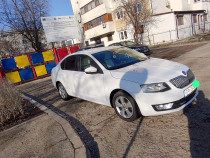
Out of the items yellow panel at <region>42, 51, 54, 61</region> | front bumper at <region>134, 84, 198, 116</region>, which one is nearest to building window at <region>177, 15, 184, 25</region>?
yellow panel at <region>42, 51, 54, 61</region>

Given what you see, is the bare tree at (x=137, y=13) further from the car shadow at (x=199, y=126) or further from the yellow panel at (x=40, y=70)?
the car shadow at (x=199, y=126)

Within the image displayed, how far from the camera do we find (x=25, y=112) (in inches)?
191

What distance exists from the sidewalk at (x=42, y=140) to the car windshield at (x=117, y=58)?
1.72 metres

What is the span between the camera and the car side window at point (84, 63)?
12.6 feet

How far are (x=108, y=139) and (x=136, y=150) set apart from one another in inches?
24.1

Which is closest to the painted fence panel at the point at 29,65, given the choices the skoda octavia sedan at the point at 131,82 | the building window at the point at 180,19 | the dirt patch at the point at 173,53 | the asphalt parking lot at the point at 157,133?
the dirt patch at the point at 173,53

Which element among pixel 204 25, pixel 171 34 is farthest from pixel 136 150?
pixel 204 25

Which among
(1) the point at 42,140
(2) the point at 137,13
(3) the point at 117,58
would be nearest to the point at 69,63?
(3) the point at 117,58

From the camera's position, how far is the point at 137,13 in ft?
65.6

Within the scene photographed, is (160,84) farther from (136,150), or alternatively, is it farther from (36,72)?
(36,72)

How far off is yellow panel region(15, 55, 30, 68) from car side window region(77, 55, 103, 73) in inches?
331

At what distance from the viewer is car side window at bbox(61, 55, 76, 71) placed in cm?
456

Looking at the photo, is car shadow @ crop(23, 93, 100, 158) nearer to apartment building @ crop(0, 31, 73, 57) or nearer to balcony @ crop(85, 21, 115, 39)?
apartment building @ crop(0, 31, 73, 57)

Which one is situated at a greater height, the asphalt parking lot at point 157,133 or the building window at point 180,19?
the building window at point 180,19
